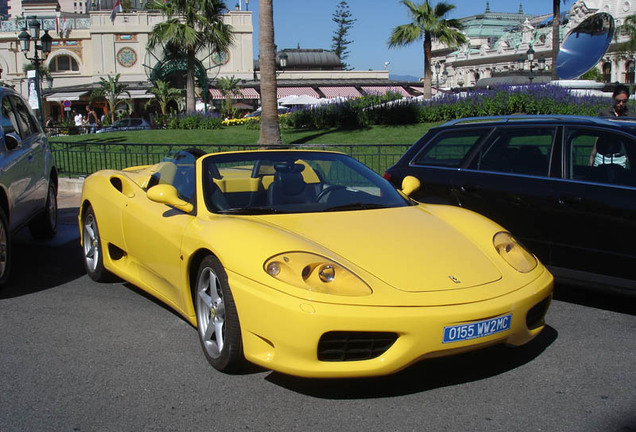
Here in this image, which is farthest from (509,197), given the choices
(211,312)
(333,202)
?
(211,312)

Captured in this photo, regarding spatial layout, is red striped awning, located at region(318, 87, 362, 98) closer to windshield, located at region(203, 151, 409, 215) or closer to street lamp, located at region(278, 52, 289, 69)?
street lamp, located at region(278, 52, 289, 69)

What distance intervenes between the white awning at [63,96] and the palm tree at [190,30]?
86.0 ft

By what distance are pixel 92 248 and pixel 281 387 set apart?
302 centimetres

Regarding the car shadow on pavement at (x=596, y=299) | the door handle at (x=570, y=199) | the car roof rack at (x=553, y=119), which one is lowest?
the car shadow on pavement at (x=596, y=299)

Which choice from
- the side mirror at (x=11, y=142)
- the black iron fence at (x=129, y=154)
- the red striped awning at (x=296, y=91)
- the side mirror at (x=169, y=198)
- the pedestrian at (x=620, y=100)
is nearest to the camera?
the side mirror at (x=169, y=198)

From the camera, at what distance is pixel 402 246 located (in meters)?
3.79

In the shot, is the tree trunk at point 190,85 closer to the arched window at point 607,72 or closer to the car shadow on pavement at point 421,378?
the car shadow on pavement at point 421,378

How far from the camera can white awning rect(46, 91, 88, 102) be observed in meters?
58.0

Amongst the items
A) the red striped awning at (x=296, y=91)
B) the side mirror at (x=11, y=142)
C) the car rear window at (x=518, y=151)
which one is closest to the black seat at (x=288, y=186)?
the car rear window at (x=518, y=151)

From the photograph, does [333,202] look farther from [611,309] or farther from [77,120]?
[77,120]

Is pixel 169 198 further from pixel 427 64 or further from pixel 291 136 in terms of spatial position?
pixel 427 64

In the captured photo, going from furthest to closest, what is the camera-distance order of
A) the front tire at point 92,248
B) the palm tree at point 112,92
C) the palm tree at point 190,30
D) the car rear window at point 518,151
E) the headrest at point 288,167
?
the palm tree at point 112,92 → the palm tree at point 190,30 → the front tire at point 92,248 → the car rear window at point 518,151 → the headrest at point 288,167

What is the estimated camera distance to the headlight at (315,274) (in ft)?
10.9

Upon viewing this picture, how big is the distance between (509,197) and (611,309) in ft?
3.85
